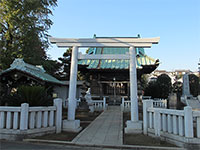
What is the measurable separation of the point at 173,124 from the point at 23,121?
4839mm

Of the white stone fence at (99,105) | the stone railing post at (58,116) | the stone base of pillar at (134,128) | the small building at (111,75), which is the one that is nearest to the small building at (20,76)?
the white stone fence at (99,105)

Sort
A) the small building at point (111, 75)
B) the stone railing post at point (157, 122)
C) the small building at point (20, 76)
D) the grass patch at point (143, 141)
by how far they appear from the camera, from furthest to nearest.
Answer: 1. the small building at point (111, 75)
2. the small building at point (20, 76)
3. the stone railing post at point (157, 122)
4. the grass patch at point (143, 141)

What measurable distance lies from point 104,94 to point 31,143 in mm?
13961

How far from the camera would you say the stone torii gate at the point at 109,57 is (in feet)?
21.9

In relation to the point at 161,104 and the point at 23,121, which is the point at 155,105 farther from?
the point at 23,121

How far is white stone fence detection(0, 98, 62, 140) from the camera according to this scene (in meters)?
5.43

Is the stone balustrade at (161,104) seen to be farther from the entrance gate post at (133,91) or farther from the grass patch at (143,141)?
the grass patch at (143,141)

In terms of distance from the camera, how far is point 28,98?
626 cm

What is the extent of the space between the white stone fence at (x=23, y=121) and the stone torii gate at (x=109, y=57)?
41.7 inches

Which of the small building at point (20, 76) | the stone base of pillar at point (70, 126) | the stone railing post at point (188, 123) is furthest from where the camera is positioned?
the small building at point (20, 76)

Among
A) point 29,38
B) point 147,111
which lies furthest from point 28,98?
point 29,38

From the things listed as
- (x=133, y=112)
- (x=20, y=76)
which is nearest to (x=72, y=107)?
(x=133, y=112)

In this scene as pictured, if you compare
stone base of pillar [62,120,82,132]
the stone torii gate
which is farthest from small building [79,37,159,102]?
stone base of pillar [62,120,82,132]

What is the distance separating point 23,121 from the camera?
213 inches
